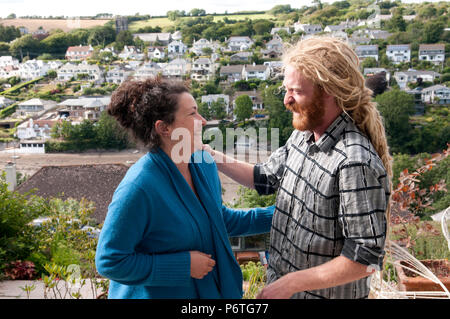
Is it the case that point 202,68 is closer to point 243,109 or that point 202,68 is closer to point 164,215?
point 243,109

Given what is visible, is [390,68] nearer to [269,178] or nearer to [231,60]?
[231,60]

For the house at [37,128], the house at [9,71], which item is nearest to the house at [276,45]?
the house at [37,128]

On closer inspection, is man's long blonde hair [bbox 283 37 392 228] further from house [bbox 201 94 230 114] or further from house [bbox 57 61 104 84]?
house [bbox 57 61 104 84]

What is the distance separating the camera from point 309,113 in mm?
806

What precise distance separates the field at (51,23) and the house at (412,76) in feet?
49.6

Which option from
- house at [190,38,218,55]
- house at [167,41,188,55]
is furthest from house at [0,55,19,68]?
house at [190,38,218,55]

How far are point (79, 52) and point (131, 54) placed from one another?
9.27ft

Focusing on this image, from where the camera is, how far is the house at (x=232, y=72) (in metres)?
20.5

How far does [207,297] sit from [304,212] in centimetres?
24

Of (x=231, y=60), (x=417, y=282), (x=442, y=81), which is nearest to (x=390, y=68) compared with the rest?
(x=442, y=81)

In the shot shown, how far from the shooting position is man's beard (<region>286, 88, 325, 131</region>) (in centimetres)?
79

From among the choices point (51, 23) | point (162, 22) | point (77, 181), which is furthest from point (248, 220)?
point (162, 22)

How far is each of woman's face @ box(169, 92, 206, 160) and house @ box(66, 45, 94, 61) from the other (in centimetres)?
2251

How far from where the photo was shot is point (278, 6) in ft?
79.8
